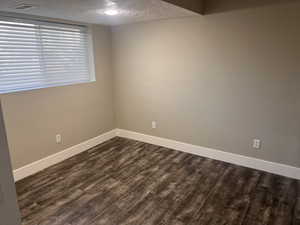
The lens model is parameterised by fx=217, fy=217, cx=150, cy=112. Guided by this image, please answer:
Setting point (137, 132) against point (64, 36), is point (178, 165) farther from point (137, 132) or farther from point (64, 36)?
point (64, 36)

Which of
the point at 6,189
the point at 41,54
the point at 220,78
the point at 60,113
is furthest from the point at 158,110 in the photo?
the point at 6,189

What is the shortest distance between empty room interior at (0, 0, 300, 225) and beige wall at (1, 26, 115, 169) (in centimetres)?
2

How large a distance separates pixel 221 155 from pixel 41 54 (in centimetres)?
306

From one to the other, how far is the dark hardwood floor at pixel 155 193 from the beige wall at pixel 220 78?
1.68 feet

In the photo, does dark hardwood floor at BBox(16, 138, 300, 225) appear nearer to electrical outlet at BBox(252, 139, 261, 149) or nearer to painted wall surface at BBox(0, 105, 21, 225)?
electrical outlet at BBox(252, 139, 261, 149)

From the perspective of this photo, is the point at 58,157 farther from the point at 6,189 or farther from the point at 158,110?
the point at 6,189

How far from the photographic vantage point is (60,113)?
3385mm

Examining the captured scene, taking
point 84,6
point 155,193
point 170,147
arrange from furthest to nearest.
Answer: point 170,147 < point 155,193 < point 84,6

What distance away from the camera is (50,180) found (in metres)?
2.91

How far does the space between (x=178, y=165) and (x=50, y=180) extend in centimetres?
181

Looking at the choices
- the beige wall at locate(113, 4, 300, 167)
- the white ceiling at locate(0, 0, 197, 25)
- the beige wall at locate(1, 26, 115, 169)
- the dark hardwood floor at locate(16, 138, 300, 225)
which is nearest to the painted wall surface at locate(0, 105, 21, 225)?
the dark hardwood floor at locate(16, 138, 300, 225)

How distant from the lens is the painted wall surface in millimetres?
995

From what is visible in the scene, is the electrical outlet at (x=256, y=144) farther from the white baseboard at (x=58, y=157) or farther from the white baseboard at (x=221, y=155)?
the white baseboard at (x=58, y=157)

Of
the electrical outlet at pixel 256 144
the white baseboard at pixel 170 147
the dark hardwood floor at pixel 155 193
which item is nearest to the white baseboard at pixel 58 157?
the white baseboard at pixel 170 147
